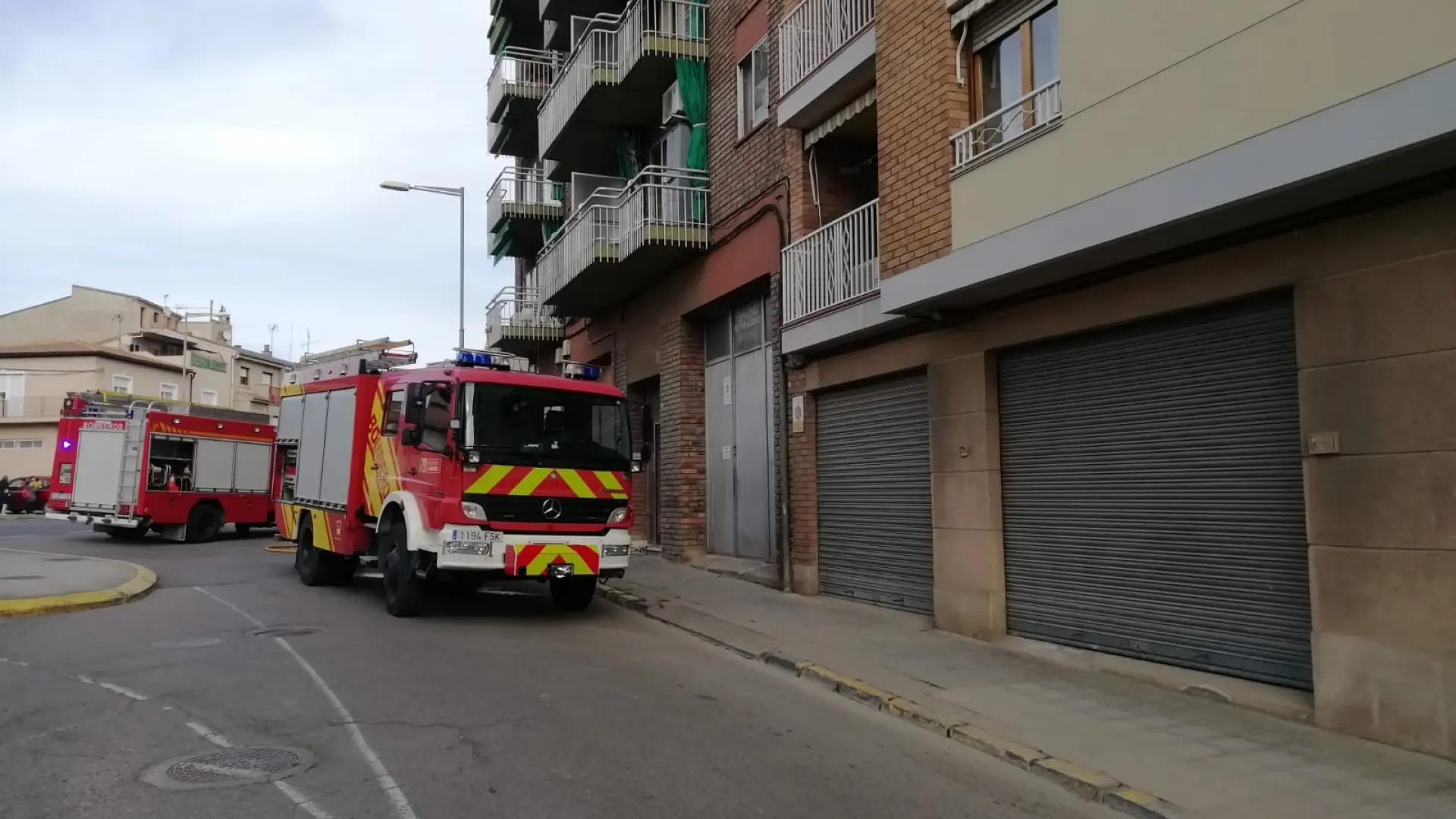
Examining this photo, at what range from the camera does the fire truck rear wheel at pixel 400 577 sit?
10688 millimetres

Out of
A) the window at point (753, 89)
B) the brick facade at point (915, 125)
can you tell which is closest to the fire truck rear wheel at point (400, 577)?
the brick facade at point (915, 125)

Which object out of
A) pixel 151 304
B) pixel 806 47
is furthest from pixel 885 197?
pixel 151 304

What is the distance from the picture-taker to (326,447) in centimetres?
1336

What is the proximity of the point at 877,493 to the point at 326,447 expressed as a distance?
7263mm

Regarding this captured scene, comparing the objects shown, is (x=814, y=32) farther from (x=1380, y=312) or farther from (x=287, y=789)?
(x=287, y=789)

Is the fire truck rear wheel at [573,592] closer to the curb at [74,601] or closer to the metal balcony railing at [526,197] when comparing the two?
the curb at [74,601]

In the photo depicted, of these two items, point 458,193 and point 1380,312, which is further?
point 458,193

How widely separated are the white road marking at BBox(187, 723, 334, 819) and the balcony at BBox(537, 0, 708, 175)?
1315 centimetres

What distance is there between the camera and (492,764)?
545 cm

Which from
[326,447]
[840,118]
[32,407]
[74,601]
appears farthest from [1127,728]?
[32,407]

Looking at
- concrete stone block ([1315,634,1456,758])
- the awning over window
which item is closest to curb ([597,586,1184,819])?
concrete stone block ([1315,634,1456,758])

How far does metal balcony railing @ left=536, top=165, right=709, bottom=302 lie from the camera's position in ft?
52.5

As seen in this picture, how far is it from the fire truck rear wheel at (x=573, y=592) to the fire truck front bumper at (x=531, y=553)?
3.20 ft

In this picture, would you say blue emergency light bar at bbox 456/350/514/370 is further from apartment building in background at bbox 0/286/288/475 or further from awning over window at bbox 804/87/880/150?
apartment building in background at bbox 0/286/288/475
